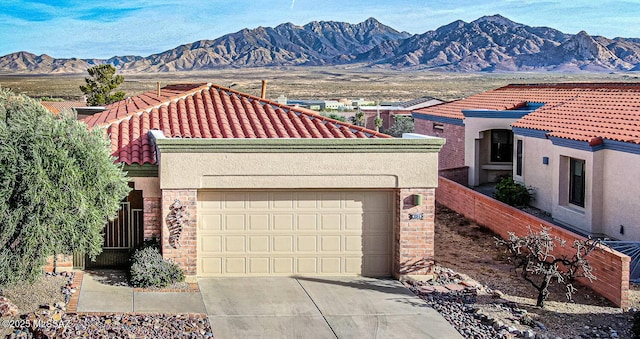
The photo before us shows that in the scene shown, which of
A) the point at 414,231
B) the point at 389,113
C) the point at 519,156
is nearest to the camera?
the point at 414,231

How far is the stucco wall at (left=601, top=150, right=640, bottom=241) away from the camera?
1997 cm

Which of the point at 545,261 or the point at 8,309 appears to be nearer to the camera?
the point at 8,309

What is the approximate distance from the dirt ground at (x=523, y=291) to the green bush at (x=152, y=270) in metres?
6.28

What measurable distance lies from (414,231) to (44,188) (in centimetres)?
748

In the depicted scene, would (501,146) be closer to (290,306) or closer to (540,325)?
(540,325)

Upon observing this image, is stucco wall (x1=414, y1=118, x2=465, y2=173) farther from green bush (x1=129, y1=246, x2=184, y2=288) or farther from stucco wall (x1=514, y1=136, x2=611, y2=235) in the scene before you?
green bush (x1=129, y1=246, x2=184, y2=288)

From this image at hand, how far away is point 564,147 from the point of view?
23.4 m

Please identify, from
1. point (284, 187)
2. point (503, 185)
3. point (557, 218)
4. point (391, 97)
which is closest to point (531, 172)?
point (503, 185)

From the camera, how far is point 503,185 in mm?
27297

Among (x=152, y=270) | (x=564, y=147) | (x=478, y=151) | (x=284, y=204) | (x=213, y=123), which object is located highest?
(x=213, y=123)

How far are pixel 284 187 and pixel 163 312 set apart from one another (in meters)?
3.88

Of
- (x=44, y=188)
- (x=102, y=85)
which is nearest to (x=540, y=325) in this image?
(x=44, y=188)

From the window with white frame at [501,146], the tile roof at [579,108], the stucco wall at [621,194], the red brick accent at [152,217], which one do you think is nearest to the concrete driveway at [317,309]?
the red brick accent at [152,217]

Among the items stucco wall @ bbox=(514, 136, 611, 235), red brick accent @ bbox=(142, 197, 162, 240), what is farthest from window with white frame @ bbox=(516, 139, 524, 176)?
red brick accent @ bbox=(142, 197, 162, 240)
